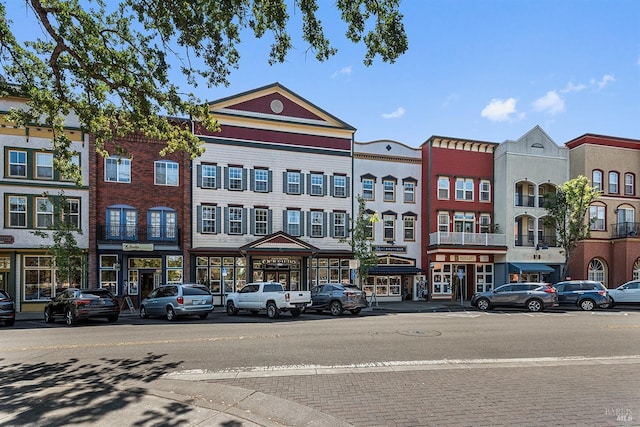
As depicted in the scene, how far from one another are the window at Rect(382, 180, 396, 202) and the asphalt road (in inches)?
717

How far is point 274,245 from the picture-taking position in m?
26.4

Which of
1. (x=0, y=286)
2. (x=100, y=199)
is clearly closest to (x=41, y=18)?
(x=100, y=199)

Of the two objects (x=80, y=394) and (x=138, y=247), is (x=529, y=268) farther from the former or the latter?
(x=80, y=394)

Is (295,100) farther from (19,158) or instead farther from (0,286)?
(0,286)

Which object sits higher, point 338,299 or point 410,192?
point 410,192

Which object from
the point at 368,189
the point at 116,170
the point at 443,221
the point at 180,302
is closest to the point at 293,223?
the point at 368,189

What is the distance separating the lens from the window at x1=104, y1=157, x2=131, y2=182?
25438 millimetres

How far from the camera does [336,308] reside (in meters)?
19.9

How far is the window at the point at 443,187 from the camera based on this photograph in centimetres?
3103

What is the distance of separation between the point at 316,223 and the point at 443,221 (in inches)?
373

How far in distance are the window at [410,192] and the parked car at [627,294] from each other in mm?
13177

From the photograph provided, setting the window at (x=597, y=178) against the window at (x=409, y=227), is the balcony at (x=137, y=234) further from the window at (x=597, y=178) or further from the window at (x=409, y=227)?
the window at (x=597, y=178)

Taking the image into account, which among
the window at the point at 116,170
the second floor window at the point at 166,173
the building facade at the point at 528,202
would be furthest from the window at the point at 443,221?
the window at the point at 116,170

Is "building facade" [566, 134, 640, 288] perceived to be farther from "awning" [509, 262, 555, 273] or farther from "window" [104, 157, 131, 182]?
"window" [104, 157, 131, 182]
